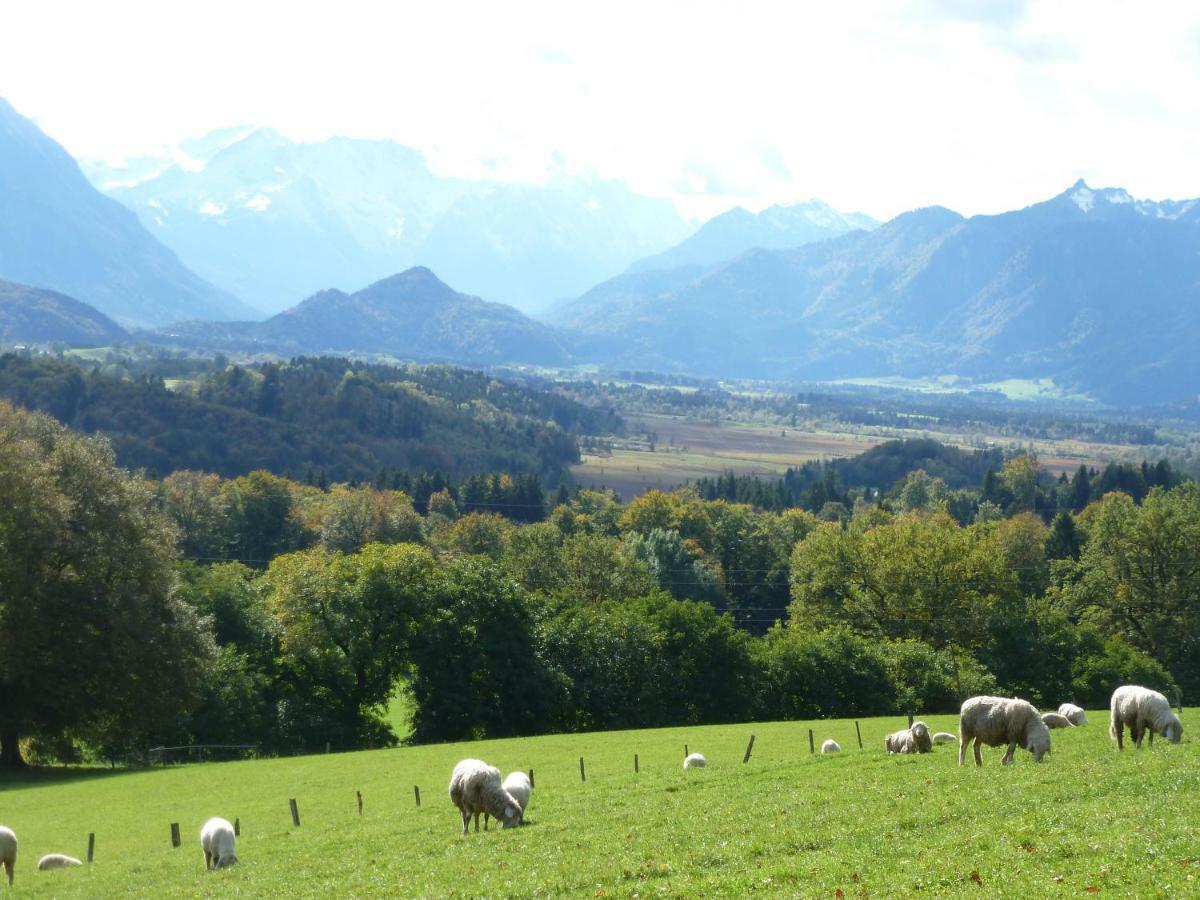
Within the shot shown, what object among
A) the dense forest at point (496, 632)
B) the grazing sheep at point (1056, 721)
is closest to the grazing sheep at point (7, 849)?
the dense forest at point (496, 632)

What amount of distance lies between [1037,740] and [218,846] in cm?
2240

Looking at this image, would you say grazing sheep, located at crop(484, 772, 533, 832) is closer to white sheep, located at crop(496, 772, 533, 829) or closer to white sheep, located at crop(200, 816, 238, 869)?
white sheep, located at crop(496, 772, 533, 829)

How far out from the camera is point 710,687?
239 ft

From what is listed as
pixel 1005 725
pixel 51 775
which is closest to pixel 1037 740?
pixel 1005 725

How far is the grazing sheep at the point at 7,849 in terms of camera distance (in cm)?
3328

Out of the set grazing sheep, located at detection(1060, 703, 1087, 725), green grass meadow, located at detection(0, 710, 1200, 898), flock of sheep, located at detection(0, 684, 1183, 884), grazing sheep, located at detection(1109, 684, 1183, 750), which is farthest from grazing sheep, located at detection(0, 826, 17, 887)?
grazing sheep, located at detection(1060, 703, 1087, 725)

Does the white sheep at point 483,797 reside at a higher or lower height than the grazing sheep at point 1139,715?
lower

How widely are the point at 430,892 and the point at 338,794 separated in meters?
25.6

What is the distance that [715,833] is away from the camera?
986 inches

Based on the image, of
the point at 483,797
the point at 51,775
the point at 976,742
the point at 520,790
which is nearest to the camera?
the point at 483,797

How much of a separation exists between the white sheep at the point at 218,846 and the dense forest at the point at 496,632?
28189 mm

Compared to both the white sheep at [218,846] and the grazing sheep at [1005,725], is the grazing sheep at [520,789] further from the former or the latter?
the grazing sheep at [1005,725]

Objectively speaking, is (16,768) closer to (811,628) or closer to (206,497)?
(811,628)

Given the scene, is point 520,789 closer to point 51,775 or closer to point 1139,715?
point 1139,715
